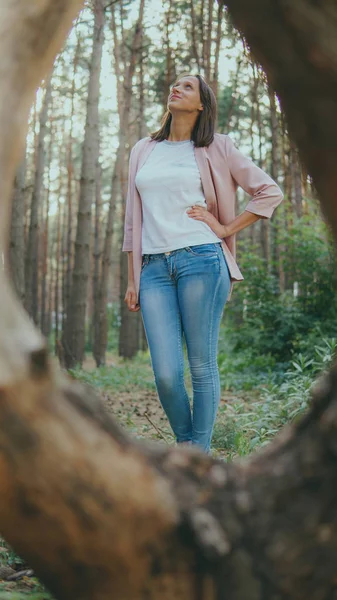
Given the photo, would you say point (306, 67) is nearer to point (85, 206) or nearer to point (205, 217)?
point (205, 217)

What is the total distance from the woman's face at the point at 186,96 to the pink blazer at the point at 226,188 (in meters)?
0.23

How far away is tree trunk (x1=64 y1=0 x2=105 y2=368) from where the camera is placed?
35.0 feet

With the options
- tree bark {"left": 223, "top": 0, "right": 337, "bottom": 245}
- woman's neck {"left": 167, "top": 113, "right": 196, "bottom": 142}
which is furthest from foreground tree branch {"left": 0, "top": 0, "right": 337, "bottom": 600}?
woman's neck {"left": 167, "top": 113, "right": 196, "bottom": 142}

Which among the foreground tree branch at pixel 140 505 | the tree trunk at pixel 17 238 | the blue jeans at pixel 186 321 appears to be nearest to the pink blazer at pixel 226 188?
the blue jeans at pixel 186 321

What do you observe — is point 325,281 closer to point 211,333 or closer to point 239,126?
point 211,333

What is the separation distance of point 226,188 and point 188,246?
44 cm

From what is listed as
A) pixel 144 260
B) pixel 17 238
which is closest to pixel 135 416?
Answer: pixel 144 260

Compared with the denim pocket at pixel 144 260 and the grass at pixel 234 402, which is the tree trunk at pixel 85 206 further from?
the denim pocket at pixel 144 260

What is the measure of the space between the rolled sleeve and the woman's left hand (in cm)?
21

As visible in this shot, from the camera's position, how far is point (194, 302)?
133 inches

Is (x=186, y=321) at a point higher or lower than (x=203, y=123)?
lower

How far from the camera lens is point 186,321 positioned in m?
3.41

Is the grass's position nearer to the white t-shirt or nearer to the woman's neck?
the white t-shirt

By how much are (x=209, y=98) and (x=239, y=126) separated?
58.7 feet
